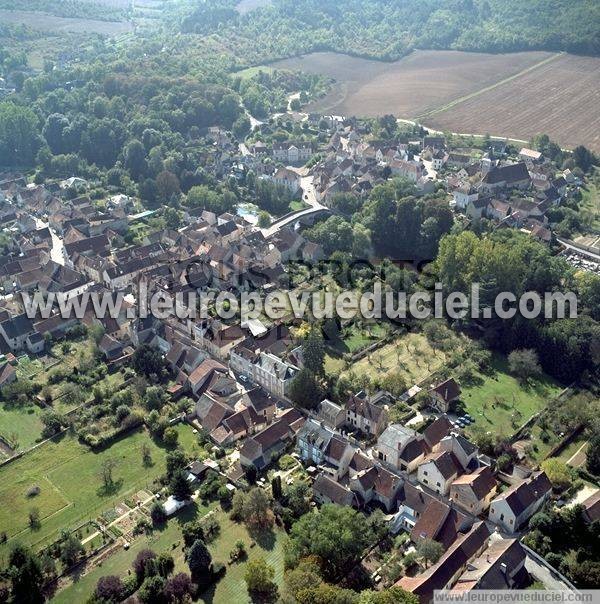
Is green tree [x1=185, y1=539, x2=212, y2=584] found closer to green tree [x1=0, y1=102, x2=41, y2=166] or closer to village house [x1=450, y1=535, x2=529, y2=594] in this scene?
village house [x1=450, y1=535, x2=529, y2=594]

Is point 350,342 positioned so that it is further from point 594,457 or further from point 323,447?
point 594,457

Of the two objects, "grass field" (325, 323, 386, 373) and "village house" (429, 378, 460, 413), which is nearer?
"village house" (429, 378, 460, 413)

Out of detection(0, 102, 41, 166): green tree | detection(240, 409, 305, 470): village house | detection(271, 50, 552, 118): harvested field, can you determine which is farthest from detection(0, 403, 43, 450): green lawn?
detection(271, 50, 552, 118): harvested field

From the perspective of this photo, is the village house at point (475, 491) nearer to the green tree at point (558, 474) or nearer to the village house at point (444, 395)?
the green tree at point (558, 474)

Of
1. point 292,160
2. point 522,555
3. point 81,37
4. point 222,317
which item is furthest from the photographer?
point 81,37

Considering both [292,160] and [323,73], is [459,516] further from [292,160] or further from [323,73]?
[323,73]

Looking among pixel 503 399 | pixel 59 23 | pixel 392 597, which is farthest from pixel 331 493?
pixel 59 23

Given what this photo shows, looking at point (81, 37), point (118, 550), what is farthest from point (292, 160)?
point (81, 37)
